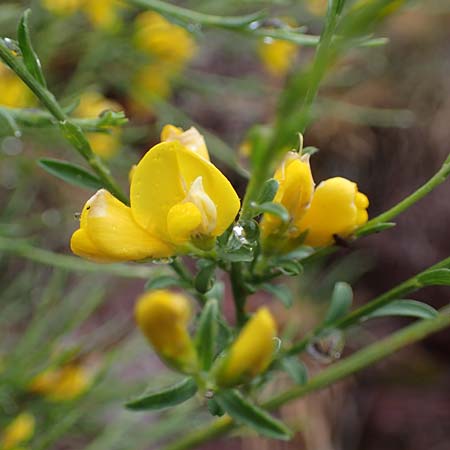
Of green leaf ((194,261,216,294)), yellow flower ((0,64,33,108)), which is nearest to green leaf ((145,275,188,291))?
green leaf ((194,261,216,294))

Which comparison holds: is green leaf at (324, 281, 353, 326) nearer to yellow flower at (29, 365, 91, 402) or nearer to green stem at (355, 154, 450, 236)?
green stem at (355, 154, 450, 236)

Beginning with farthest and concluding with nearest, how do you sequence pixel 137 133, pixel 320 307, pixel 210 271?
1. pixel 320 307
2. pixel 137 133
3. pixel 210 271

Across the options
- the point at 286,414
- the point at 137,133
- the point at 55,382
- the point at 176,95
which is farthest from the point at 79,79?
the point at 286,414

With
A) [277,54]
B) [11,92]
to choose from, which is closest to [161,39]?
[277,54]

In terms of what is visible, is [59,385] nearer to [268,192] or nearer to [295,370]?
[295,370]

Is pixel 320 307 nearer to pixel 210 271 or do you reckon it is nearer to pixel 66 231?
pixel 66 231

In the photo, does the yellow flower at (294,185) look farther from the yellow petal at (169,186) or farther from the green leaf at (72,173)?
the green leaf at (72,173)

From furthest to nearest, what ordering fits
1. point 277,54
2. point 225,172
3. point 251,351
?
1. point 225,172
2. point 277,54
3. point 251,351
